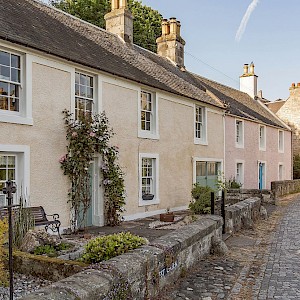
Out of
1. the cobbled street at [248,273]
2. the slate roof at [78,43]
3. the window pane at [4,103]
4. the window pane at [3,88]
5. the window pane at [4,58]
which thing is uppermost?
the slate roof at [78,43]

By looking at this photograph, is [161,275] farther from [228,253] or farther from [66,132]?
[66,132]

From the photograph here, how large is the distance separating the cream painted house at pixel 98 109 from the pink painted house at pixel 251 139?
2.00 m

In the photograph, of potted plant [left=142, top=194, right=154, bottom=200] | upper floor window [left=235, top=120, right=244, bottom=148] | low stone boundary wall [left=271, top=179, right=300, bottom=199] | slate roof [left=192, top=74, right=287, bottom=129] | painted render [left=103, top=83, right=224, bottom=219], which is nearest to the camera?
painted render [left=103, top=83, right=224, bottom=219]

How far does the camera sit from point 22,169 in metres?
9.48

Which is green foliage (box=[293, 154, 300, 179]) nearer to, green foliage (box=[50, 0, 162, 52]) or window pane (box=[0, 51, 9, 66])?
green foliage (box=[50, 0, 162, 52])

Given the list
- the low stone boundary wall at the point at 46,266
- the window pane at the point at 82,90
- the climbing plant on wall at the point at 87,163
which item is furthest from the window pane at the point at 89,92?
the low stone boundary wall at the point at 46,266

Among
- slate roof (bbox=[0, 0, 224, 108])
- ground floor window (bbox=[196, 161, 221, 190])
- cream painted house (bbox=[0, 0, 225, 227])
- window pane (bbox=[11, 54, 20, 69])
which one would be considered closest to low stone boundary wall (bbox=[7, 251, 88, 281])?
cream painted house (bbox=[0, 0, 225, 227])

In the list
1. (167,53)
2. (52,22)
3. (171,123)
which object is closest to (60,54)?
(52,22)

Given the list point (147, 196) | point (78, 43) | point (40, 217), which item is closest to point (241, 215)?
point (147, 196)

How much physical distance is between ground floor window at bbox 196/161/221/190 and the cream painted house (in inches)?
2.1

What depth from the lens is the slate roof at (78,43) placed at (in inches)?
407

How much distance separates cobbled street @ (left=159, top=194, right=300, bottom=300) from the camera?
→ 558 centimetres

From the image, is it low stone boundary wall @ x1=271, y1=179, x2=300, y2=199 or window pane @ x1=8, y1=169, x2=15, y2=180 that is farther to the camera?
low stone boundary wall @ x1=271, y1=179, x2=300, y2=199

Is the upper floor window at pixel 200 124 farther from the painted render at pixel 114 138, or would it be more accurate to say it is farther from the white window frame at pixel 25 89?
the white window frame at pixel 25 89
